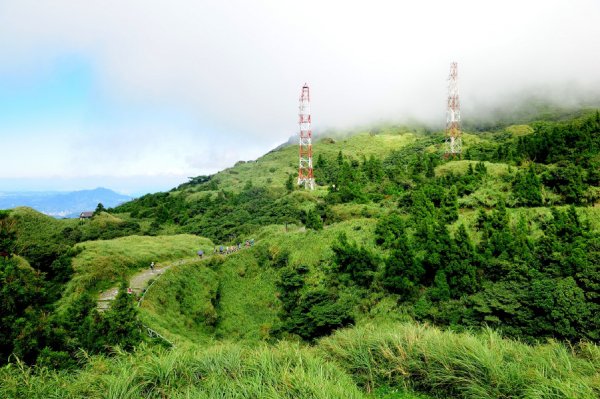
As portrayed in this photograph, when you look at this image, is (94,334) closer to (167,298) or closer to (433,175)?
(167,298)

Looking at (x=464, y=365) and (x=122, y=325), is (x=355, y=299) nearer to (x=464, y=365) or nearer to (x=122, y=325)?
(x=122, y=325)

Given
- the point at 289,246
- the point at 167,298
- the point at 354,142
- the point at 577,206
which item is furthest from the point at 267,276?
the point at 354,142

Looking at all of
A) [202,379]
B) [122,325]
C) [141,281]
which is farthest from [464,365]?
[141,281]

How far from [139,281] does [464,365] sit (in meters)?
18.9

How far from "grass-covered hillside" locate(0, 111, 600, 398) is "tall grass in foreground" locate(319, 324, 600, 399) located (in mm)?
30

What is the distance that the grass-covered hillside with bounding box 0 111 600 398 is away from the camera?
6242mm

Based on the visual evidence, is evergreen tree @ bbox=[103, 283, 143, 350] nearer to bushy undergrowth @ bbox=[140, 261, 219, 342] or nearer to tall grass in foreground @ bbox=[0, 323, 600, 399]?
tall grass in foreground @ bbox=[0, 323, 600, 399]

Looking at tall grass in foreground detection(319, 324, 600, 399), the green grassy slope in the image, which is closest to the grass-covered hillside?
tall grass in foreground detection(319, 324, 600, 399)

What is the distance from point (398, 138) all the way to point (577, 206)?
2512 inches

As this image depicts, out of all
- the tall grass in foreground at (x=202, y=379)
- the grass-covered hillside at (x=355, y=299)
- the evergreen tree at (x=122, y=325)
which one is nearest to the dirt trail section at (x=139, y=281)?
the grass-covered hillside at (x=355, y=299)

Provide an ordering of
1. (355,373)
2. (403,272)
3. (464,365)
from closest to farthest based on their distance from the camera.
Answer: (464,365), (355,373), (403,272)

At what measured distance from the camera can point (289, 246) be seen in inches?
1089

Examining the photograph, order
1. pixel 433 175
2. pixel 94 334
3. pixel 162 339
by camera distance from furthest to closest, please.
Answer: pixel 433 175, pixel 162 339, pixel 94 334

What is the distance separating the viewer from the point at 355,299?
18.7 metres
